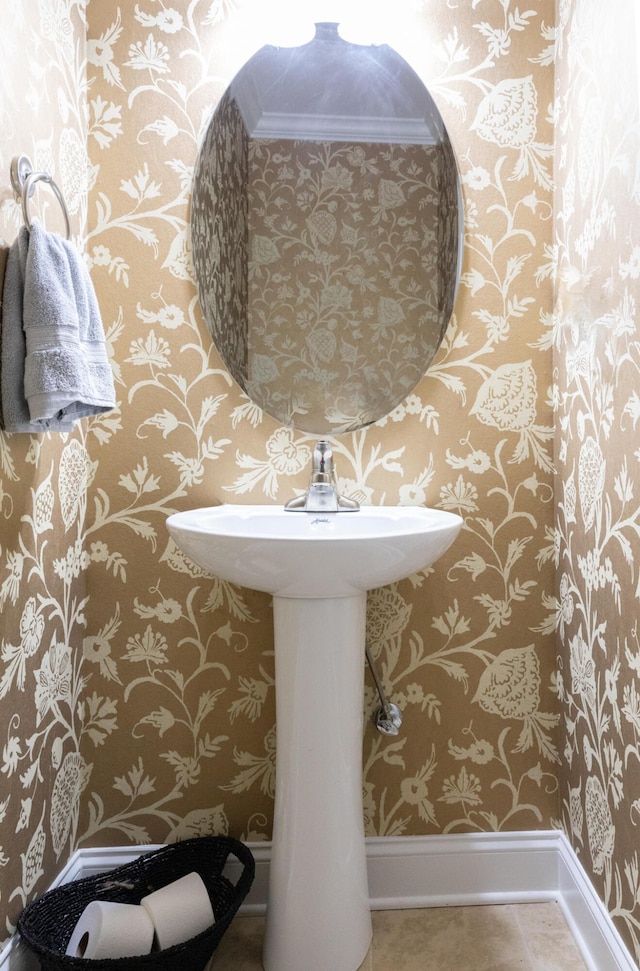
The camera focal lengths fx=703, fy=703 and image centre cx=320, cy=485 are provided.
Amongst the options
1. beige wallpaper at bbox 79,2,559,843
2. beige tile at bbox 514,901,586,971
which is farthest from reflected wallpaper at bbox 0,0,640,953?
beige tile at bbox 514,901,586,971

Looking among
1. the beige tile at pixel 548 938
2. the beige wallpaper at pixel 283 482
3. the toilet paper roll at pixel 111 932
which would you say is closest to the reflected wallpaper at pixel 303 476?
the beige wallpaper at pixel 283 482

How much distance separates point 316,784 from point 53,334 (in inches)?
35.2

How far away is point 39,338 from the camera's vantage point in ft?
3.59

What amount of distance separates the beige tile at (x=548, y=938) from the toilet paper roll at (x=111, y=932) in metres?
0.73

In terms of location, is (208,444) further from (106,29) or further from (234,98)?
(106,29)

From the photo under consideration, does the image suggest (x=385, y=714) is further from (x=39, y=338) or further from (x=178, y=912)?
(x=39, y=338)

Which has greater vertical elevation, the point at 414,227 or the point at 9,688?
the point at 414,227

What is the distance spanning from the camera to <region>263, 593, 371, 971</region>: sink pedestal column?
4.14 ft

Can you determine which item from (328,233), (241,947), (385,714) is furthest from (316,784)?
(328,233)

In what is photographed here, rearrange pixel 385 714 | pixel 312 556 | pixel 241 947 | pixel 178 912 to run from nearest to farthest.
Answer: pixel 312 556 → pixel 178 912 → pixel 241 947 → pixel 385 714

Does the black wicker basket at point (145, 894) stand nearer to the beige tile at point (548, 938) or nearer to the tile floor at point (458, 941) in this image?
the tile floor at point (458, 941)

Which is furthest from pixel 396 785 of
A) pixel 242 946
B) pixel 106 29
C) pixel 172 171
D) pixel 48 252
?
pixel 106 29

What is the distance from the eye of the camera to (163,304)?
1.52m

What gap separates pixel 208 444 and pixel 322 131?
2.37ft
